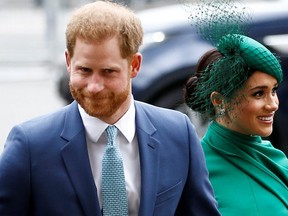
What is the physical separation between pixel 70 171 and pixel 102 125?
193 mm

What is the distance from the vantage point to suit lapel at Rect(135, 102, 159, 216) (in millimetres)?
3689

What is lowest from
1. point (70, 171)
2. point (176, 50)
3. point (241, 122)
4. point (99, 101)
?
point (176, 50)

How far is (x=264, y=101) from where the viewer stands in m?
4.46

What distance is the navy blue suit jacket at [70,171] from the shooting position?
364 centimetres

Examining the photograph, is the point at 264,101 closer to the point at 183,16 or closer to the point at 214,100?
the point at 214,100

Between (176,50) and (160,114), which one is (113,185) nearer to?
(160,114)

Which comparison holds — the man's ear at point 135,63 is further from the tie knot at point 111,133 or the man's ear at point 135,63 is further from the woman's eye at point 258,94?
the woman's eye at point 258,94

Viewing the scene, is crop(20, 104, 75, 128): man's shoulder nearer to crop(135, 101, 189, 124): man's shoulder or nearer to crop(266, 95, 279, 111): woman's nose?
crop(135, 101, 189, 124): man's shoulder

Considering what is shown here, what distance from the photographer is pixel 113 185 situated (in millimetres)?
3660

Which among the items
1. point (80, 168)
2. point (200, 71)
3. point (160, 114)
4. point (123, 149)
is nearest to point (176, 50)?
point (200, 71)

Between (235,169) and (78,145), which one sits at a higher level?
(78,145)

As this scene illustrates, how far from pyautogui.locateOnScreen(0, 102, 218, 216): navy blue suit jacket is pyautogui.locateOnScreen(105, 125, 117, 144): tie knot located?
86mm

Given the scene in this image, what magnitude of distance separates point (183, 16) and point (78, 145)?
16.1 ft

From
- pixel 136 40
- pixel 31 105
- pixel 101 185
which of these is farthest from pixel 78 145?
pixel 31 105
